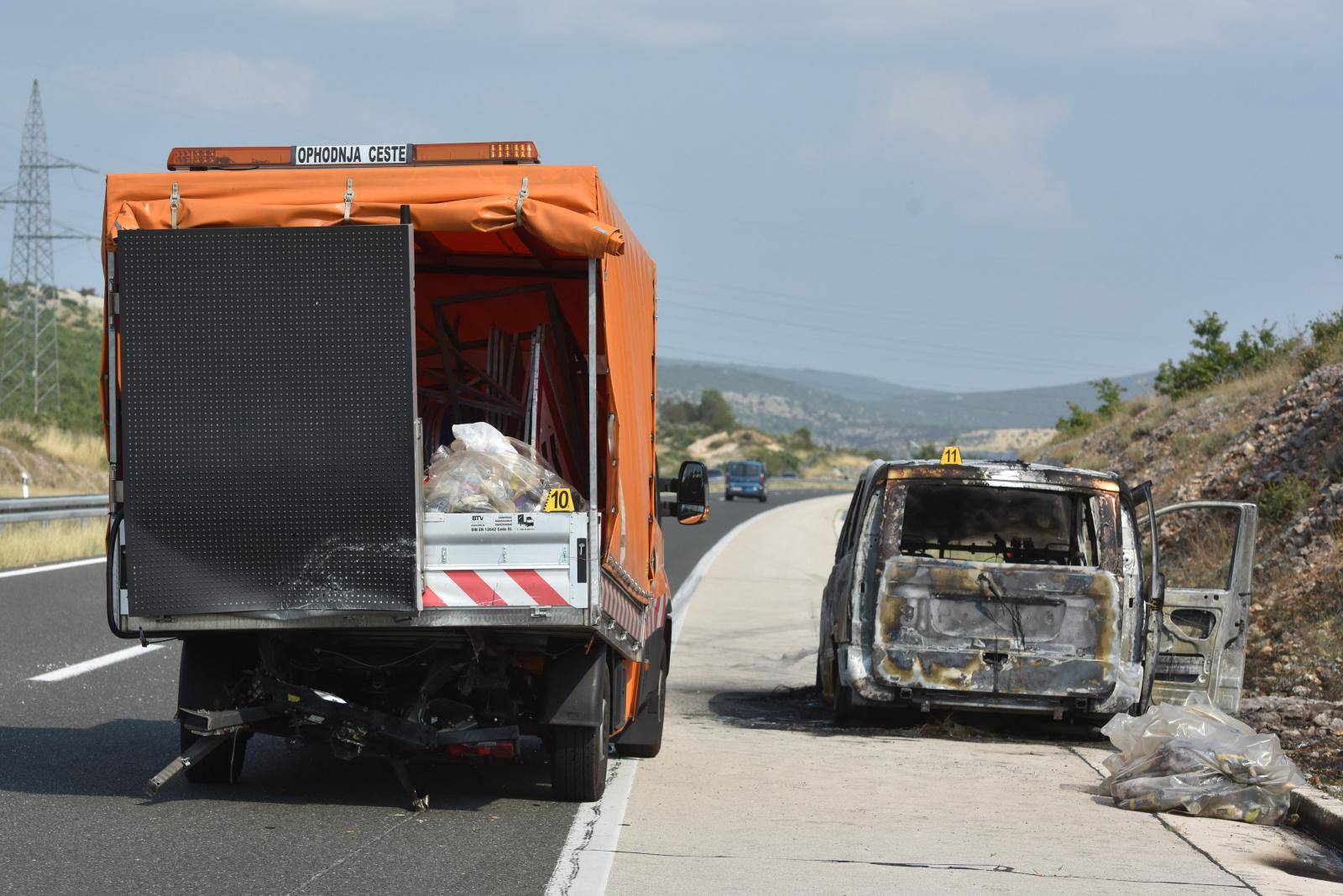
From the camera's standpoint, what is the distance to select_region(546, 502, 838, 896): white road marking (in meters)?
6.19

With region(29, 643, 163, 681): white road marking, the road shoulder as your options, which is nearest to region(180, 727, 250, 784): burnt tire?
the road shoulder

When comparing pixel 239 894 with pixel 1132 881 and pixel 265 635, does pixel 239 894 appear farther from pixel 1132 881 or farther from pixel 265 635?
pixel 1132 881

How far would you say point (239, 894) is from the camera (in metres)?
5.89

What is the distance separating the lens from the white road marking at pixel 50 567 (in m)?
18.7

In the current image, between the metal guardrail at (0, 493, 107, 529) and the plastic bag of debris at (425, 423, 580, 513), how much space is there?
16.3 meters

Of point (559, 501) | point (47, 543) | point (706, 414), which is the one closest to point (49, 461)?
point (47, 543)

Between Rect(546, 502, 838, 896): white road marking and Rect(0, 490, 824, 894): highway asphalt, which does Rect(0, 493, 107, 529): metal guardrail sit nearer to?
Rect(0, 490, 824, 894): highway asphalt

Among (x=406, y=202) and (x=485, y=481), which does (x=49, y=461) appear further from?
(x=406, y=202)

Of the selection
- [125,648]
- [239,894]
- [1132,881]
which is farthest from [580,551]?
[125,648]

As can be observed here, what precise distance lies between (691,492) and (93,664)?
215 inches

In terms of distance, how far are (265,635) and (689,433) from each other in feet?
452

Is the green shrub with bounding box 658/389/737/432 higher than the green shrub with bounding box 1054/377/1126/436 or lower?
lower

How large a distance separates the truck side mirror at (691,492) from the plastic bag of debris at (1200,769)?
2680 millimetres

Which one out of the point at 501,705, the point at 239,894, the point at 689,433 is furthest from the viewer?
the point at 689,433
